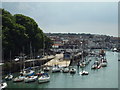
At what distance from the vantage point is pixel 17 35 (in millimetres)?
27844

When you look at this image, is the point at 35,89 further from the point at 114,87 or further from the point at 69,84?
the point at 114,87

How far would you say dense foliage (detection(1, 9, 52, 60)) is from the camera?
26.2 metres

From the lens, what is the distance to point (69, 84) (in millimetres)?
21094

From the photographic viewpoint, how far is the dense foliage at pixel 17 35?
1033 inches

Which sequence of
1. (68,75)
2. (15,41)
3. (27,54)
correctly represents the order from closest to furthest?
(68,75) → (15,41) → (27,54)

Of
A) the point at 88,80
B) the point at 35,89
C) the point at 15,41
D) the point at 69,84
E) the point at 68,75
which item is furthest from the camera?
the point at 15,41

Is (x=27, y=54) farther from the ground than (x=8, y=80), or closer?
farther from the ground

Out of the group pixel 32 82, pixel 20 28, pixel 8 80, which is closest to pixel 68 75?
pixel 32 82

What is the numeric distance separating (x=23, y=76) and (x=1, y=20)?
8.27 meters

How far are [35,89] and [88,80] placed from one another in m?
6.52

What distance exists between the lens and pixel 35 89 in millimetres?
19078

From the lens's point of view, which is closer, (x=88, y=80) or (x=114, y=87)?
(x=114, y=87)

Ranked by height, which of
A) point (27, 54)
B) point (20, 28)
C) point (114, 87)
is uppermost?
point (20, 28)

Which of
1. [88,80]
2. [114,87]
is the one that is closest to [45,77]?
[88,80]
